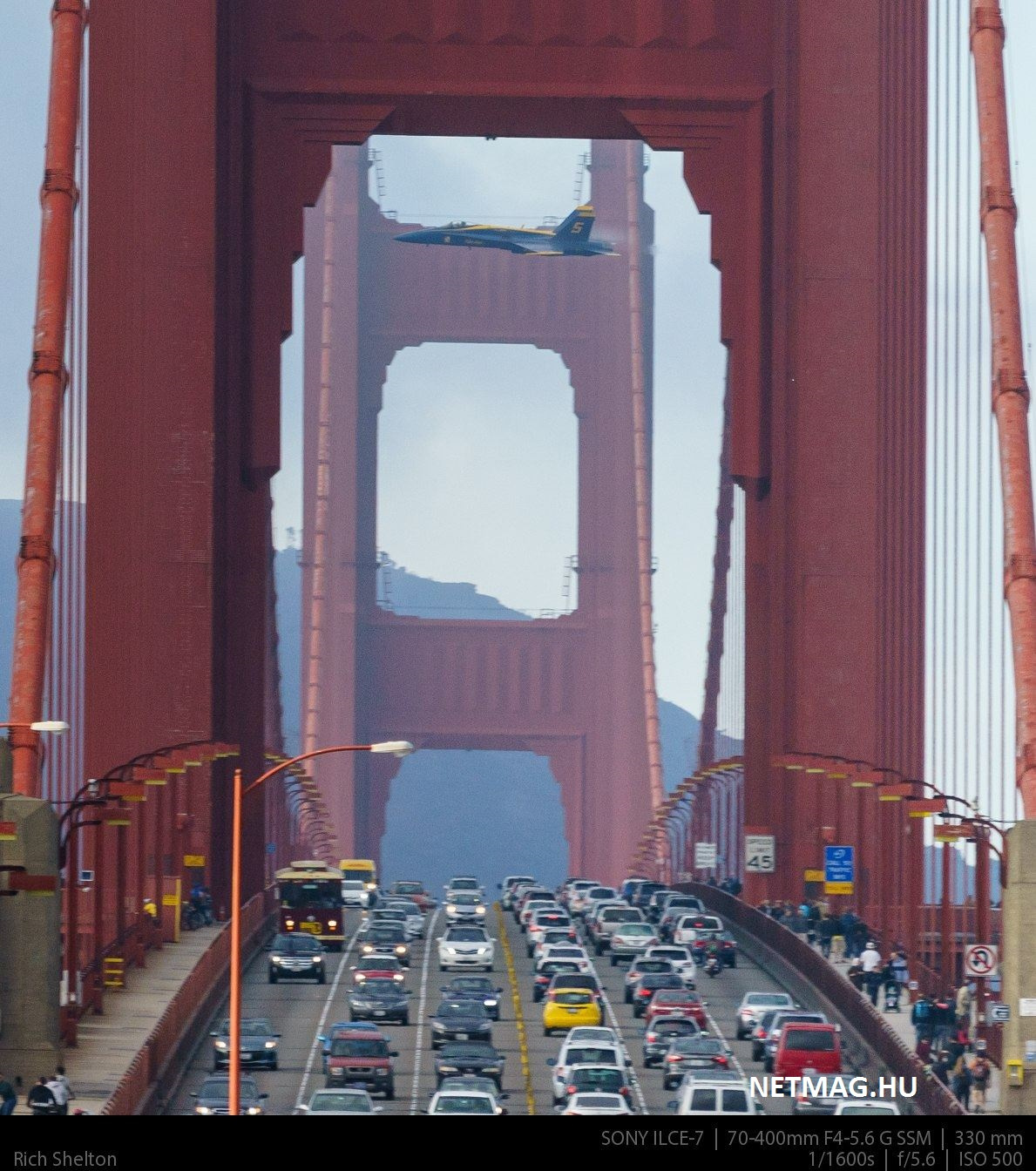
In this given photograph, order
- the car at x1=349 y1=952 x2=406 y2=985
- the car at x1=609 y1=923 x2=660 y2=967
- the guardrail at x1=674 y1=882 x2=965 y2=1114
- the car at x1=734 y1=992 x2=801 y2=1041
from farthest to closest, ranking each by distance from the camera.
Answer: the car at x1=609 y1=923 x2=660 y2=967 < the car at x1=349 y1=952 x2=406 y2=985 < the car at x1=734 y1=992 x2=801 y2=1041 < the guardrail at x1=674 y1=882 x2=965 y2=1114

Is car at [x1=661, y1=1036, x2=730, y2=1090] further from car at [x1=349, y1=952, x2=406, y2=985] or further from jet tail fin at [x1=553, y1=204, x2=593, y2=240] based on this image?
jet tail fin at [x1=553, y1=204, x2=593, y2=240]

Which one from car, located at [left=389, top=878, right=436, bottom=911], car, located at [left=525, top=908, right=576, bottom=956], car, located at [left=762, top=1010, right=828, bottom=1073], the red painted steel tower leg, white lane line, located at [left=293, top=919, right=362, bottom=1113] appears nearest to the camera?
white lane line, located at [left=293, top=919, right=362, bottom=1113]

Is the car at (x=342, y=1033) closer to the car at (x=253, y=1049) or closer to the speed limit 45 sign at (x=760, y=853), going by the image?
the car at (x=253, y=1049)

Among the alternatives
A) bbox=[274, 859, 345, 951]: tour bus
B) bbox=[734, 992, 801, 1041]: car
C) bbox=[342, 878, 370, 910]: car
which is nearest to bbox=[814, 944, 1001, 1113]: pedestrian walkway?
bbox=[734, 992, 801, 1041]: car

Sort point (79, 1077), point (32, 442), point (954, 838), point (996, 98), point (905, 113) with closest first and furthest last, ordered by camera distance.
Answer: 1. point (79, 1077)
2. point (954, 838)
3. point (32, 442)
4. point (996, 98)
5. point (905, 113)

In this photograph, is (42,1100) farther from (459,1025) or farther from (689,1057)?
(459,1025)

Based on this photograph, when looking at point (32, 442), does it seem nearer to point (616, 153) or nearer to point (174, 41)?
point (174, 41)
